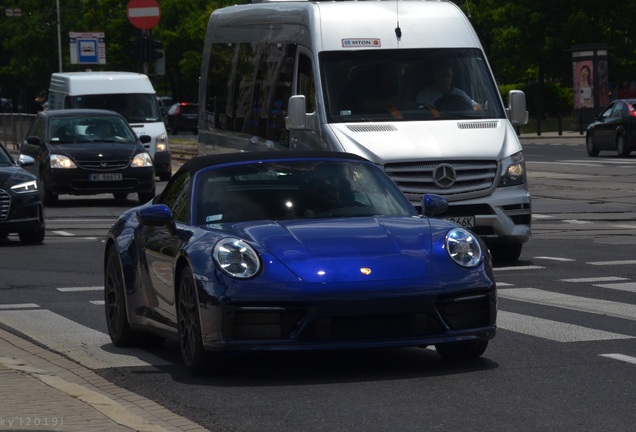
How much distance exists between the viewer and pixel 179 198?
10.1 metres

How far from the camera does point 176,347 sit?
1066 cm

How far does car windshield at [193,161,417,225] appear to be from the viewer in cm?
958

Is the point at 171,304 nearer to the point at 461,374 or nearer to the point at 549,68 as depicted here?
the point at 461,374

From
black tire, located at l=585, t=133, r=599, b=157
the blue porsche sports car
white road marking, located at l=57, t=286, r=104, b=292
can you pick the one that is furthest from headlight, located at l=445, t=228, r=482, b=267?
black tire, located at l=585, t=133, r=599, b=157

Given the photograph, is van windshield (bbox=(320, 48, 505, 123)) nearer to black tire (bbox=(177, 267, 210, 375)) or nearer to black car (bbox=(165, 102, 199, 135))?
black tire (bbox=(177, 267, 210, 375))

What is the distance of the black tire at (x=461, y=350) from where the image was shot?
9.27 meters

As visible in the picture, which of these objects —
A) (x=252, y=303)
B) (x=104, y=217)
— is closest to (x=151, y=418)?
(x=252, y=303)

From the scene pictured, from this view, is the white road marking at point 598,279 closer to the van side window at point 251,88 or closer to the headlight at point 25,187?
the van side window at point 251,88

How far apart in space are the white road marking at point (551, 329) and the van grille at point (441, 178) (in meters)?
4.30

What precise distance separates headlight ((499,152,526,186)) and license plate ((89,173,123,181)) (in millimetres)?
12371

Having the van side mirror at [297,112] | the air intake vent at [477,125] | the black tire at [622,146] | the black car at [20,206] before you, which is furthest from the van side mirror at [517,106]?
the black tire at [622,146]

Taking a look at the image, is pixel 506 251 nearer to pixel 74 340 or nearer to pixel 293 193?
pixel 74 340

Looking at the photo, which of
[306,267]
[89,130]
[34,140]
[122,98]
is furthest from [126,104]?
[306,267]

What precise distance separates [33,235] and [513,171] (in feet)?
23.3
